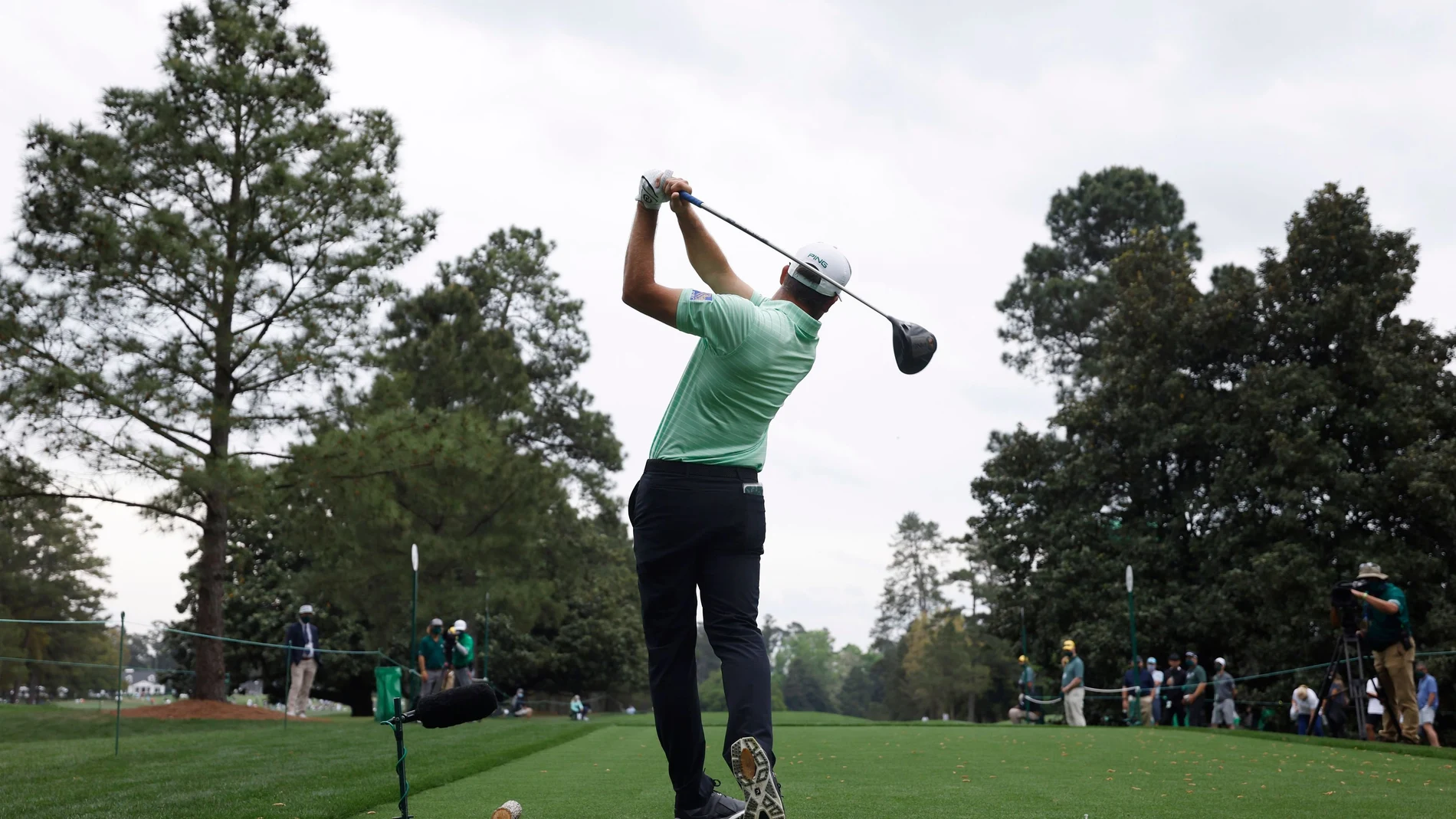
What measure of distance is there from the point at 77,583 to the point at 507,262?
31.2 m

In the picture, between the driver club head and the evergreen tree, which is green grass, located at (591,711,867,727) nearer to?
the driver club head

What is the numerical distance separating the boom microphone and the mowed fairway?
192cm

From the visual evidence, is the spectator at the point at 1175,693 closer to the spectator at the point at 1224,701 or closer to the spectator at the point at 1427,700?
the spectator at the point at 1224,701

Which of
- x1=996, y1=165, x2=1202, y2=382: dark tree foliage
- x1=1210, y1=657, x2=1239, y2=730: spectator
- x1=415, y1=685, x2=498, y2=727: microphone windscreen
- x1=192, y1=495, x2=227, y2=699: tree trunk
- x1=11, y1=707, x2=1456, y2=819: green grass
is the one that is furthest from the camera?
x1=996, y1=165, x2=1202, y2=382: dark tree foliage

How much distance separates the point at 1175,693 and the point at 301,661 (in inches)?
564

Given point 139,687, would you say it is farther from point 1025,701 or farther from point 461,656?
point 1025,701

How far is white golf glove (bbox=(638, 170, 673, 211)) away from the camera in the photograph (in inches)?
166

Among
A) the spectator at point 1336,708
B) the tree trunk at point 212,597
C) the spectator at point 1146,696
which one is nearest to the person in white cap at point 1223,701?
the spectator at point 1146,696

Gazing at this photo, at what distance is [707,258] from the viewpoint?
4.52 m

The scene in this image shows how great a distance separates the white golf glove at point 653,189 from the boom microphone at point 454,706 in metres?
1.83

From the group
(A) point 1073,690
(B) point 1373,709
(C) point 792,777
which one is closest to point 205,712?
(A) point 1073,690

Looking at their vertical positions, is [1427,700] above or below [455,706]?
below

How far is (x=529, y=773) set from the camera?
732cm

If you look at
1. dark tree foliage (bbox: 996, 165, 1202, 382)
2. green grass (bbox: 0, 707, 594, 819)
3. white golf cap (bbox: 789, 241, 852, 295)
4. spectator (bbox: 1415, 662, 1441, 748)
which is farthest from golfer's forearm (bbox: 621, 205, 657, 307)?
dark tree foliage (bbox: 996, 165, 1202, 382)
